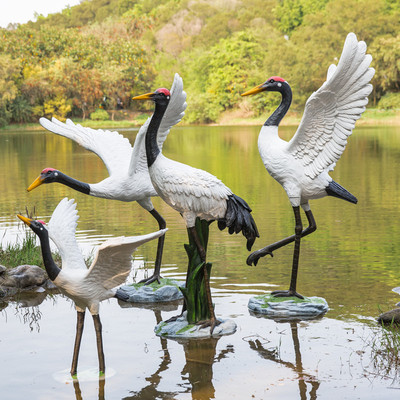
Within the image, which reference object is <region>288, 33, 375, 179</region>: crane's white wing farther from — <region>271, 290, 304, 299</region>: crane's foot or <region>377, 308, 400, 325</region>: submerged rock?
<region>377, 308, 400, 325</region>: submerged rock

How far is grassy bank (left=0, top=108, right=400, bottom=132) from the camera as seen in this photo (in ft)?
149

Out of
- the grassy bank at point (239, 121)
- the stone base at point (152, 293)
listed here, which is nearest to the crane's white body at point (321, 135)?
the stone base at point (152, 293)

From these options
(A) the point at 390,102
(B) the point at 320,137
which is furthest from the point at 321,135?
(A) the point at 390,102

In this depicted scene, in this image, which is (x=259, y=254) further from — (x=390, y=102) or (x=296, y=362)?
(x=390, y=102)

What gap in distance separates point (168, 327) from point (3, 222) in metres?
6.38

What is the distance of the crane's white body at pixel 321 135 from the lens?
19.1ft

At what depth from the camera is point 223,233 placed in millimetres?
9969

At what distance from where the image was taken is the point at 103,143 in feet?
24.0

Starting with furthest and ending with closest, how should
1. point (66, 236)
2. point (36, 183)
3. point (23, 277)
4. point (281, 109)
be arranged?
point (23, 277), point (281, 109), point (36, 183), point (66, 236)

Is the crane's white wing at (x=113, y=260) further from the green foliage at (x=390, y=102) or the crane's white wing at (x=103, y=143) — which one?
the green foliage at (x=390, y=102)

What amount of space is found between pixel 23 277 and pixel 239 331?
267 centimetres

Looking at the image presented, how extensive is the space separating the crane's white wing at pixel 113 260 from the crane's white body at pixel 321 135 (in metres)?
1.99

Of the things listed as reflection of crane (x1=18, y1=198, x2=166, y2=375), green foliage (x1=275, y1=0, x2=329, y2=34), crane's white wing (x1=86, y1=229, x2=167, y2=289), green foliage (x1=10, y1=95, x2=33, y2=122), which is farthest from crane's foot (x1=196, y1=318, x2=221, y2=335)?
green foliage (x1=275, y1=0, x2=329, y2=34)

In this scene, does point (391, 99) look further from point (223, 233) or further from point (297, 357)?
point (297, 357)
